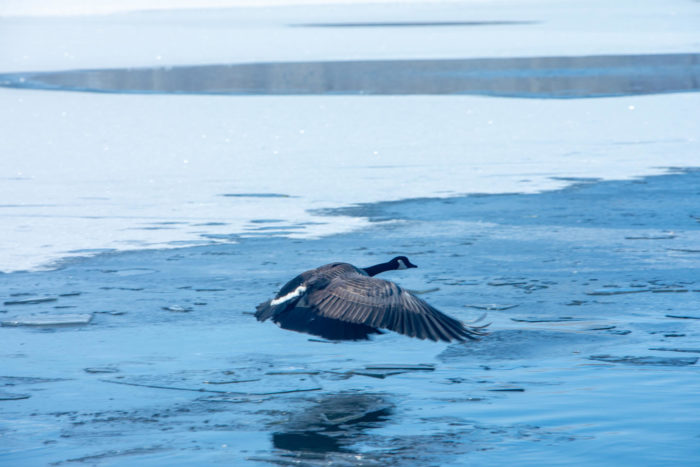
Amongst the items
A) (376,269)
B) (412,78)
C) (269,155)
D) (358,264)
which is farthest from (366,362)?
(412,78)

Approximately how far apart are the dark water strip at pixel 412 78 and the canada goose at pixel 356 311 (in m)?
16.2

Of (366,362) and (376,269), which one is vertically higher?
(376,269)

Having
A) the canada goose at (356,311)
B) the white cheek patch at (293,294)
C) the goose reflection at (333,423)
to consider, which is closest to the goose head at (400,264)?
the canada goose at (356,311)

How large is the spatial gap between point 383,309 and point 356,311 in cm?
14

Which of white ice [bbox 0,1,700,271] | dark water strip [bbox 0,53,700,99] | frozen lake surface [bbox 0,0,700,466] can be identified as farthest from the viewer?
dark water strip [bbox 0,53,700,99]

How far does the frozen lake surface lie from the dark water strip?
2181 mm

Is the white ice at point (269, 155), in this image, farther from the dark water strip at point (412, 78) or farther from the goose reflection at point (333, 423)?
the goose reflection at point (333, 423)

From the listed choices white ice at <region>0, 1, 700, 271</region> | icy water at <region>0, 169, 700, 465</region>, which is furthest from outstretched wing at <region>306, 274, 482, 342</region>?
white ice at <region>0, 1, 700, 271</region>

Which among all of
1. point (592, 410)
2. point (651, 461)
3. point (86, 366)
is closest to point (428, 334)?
point (592, 410)

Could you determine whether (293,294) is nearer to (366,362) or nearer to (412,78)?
(366,362)

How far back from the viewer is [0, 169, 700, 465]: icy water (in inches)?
183

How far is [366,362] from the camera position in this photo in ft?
19.2

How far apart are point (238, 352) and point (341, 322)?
749 millimetres

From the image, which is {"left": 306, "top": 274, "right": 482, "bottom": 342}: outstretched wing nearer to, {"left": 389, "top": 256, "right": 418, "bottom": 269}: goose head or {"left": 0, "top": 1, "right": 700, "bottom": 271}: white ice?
{"left": 389, "top": 256, "right": 418, "bottom": 269}: goose head
